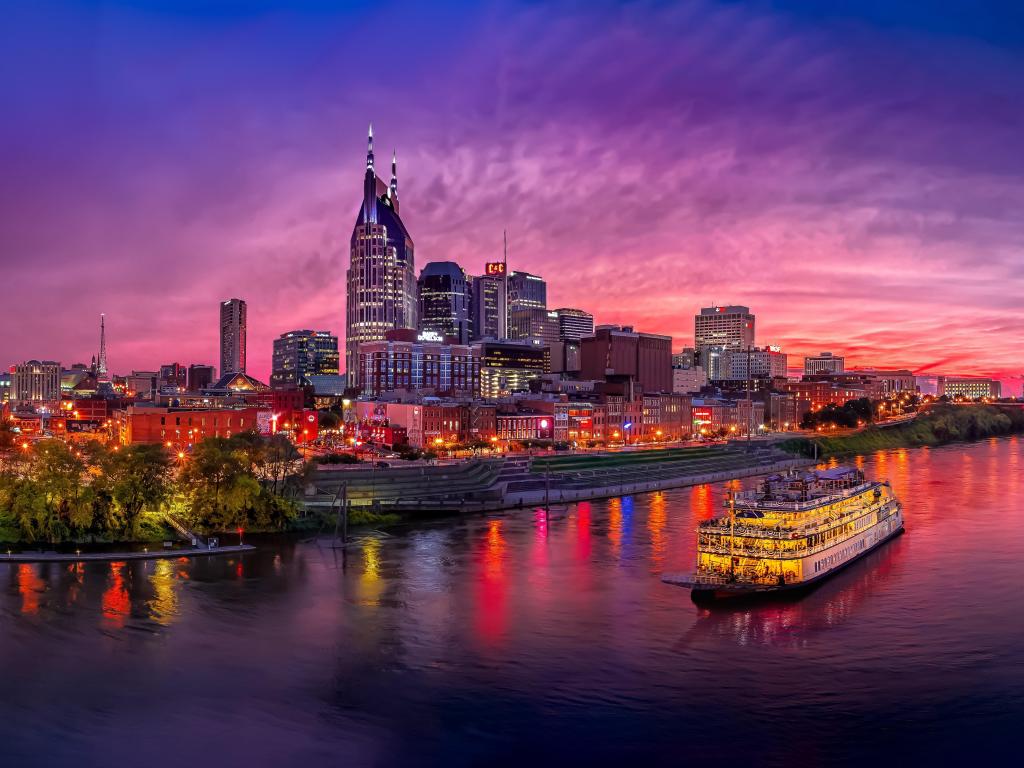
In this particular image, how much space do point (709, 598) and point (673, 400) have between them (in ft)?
383

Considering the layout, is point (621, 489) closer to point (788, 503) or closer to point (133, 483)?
point (788, 503)

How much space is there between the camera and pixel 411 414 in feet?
414

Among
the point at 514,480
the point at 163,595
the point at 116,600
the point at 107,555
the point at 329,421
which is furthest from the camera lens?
the point at 329,421

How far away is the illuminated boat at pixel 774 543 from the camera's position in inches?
1825

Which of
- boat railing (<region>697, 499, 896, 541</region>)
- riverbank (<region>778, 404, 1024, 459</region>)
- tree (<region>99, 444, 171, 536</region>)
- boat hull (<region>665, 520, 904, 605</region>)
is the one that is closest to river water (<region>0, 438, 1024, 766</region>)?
boat hull (<region>665, 520, 904, 605</region>)

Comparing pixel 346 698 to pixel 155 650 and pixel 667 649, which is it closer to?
pixel 155 650

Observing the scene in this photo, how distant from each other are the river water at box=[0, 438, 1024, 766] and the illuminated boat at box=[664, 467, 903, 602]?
1.31m

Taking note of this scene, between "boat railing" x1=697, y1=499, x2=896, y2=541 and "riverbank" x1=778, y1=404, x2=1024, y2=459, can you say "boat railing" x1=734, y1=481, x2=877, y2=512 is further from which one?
"riverbank" x1=778, y1=404, x2=1024, y2=459

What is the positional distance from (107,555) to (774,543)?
132 ft

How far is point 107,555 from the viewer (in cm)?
5341

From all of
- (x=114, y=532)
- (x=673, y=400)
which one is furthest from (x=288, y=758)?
(x=673, y=400)

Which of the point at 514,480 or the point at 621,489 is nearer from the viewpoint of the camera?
the point at 514,480

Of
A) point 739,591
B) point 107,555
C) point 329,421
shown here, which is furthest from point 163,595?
point 329,421

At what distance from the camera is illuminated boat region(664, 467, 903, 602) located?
46344mm
